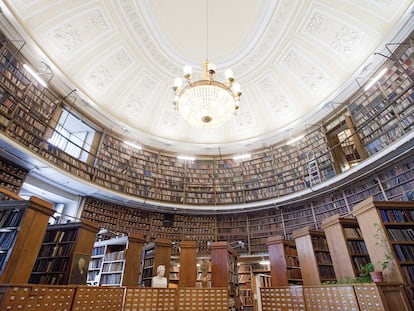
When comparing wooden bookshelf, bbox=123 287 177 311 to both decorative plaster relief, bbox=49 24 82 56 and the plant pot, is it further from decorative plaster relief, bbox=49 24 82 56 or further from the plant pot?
decorative plaster relief, bbox=49 24 82 56

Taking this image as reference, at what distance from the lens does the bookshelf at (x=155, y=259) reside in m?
5.04

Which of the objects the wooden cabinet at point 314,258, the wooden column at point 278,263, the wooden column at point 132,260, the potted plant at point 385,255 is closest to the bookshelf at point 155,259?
the wooden column at point 132,260

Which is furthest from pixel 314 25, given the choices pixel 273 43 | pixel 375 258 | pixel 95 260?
pixel 95 260

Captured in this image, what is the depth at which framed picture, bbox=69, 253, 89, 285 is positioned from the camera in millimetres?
3840

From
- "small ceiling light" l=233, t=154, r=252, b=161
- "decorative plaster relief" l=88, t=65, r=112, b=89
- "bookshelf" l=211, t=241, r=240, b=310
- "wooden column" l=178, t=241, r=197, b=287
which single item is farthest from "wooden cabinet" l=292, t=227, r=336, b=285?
"decorative plaster relief" l=88, t=65, r=112, b=89

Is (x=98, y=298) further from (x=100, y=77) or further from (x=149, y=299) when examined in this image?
(x=100, y=77)

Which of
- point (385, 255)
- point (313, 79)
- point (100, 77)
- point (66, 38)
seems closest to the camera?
point (385, 255)

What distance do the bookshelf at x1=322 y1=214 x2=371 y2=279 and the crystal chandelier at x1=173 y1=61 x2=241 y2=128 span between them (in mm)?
2904

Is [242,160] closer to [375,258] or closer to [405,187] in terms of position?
[405,187]

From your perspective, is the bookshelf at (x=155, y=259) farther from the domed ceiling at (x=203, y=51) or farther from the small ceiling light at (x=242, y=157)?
the small ceiling light at (x=242, y=157)

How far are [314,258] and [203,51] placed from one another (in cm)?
708

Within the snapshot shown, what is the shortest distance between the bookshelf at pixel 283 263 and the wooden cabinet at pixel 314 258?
39 cm

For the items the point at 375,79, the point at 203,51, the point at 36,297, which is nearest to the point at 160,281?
the point at 36,297

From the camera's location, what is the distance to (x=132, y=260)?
Result: 4.88 m
